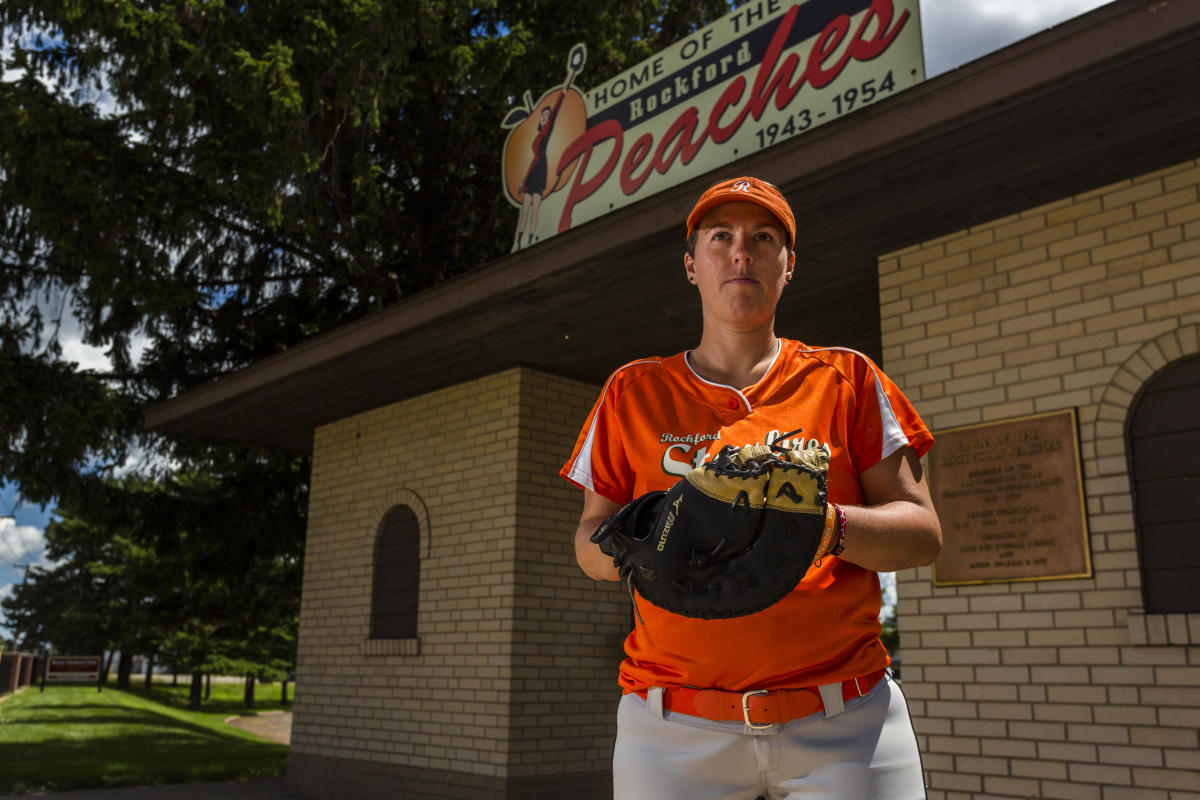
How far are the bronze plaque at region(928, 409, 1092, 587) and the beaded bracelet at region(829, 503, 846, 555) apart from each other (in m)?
4.01

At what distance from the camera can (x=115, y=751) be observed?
14.0 metres

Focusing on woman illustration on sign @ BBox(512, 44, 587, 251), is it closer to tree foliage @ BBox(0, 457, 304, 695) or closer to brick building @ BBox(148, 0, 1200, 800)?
brick building @ BBox(148, 0, 1200, 800)

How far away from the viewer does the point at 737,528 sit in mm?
1431

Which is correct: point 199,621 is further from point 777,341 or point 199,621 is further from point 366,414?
point 777,341

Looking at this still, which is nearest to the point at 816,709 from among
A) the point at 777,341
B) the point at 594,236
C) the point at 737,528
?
the point at 737,528

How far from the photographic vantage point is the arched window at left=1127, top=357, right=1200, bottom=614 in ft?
15.4

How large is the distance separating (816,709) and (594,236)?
15.5 ft

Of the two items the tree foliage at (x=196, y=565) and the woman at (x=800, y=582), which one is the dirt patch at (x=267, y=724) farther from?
the woman at (x=800, y=582)

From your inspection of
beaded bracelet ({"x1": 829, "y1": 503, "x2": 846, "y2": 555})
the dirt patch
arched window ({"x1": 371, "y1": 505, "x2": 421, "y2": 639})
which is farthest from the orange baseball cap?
the dirt patch

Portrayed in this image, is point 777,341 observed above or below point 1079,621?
above

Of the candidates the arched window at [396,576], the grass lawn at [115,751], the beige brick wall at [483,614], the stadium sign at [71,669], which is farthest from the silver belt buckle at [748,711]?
the stadium sign at [71,669]

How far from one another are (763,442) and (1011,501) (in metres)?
4.05

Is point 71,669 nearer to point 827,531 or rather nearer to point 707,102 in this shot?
point 707,102

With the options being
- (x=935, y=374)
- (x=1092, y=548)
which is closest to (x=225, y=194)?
(x=935, y=374)
